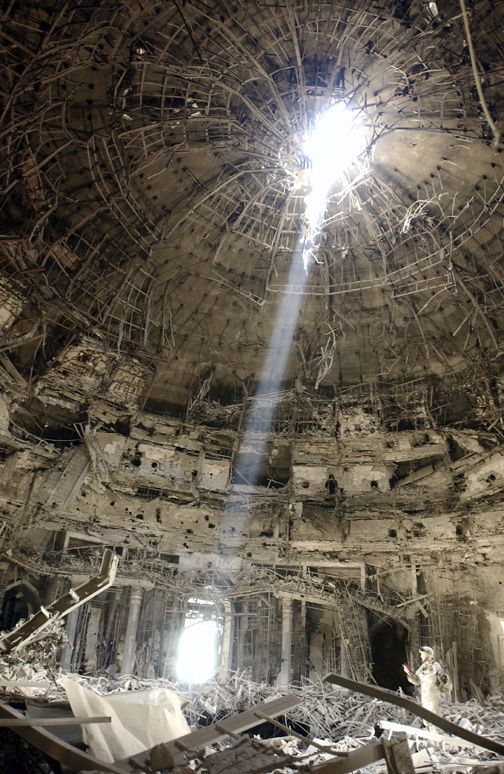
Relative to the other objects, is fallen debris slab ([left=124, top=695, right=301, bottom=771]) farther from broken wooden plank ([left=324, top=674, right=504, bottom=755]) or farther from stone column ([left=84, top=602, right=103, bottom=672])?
stone column ([left=84, top=602, right=103, bottom=672])

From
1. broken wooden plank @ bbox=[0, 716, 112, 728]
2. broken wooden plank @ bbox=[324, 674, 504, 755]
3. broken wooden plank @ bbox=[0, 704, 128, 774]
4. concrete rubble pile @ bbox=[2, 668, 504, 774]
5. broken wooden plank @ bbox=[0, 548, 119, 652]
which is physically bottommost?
concrete rubble pile @ bbox=[2, 668, 504, 774]

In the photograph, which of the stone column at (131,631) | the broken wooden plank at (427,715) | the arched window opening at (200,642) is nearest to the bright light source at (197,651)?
the arched window opening at (200,642)

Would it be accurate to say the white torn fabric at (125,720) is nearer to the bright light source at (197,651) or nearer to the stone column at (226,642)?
the stone column at (226,642)

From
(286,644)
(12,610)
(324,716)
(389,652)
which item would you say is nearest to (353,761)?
(324,716)

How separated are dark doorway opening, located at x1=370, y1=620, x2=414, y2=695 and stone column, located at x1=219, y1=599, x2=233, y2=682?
677 centimetres

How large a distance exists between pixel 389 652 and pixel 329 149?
916 inches

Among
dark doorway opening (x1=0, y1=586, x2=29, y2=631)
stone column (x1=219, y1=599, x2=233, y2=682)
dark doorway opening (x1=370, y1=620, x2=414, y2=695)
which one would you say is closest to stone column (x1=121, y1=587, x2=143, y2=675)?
stone column (x1=219, y1=599, x2=233, y2=682)

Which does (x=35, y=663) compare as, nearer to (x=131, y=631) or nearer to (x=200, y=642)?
(x=131, y=631)

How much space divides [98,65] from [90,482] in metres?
17.6

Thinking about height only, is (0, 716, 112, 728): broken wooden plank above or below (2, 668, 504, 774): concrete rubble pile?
above

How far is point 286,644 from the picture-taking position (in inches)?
867

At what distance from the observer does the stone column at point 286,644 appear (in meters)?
21.3

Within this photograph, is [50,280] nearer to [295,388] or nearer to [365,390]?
[295,388]

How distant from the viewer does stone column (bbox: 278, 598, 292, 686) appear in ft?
69.9
